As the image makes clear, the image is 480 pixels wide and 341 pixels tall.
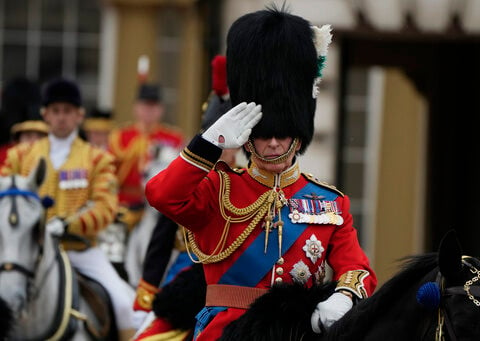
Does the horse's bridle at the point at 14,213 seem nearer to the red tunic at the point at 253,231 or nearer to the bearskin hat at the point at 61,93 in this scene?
the bearskin hat at the point at 61,93

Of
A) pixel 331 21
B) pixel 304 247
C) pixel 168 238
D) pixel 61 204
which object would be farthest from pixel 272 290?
pixel 331 21

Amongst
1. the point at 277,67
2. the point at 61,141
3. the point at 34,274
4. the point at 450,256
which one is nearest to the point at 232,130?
the point at 277,67

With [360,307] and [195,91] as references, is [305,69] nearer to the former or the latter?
[360,307]

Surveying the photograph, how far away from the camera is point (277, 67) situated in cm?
522

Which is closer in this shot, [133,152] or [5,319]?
[5,319]

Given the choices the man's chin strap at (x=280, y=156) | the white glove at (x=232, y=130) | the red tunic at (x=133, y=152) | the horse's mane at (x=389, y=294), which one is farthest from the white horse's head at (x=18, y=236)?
the red tunic at (x=133, y=152)

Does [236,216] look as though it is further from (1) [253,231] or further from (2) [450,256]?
(2) [450,256]

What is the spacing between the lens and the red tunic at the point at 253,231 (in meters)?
4.97

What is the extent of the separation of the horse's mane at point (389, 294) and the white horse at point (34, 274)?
3.09 meters

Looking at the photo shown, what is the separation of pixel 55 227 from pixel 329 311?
3816 mm

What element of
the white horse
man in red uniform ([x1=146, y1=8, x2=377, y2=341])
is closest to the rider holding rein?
the white horse

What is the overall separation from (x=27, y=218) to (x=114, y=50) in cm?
1097

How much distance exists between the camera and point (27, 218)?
761cm

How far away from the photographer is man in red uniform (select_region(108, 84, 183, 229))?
13.8 metres
